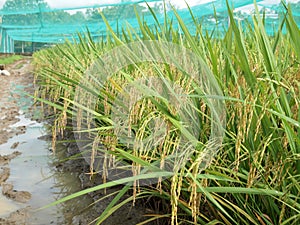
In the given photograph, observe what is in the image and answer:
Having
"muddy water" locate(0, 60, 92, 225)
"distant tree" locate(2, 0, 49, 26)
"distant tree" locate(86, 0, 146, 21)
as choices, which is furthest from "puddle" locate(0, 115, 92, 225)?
"distant tree" locate(2, 0, 49, 26)

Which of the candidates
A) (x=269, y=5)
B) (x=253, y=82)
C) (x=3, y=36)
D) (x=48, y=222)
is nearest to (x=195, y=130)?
(x=253, y=82)

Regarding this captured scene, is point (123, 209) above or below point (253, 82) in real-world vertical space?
below

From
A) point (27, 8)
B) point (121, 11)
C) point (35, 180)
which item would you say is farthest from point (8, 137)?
point (27, 8)

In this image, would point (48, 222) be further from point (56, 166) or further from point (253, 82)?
point (253, 82)

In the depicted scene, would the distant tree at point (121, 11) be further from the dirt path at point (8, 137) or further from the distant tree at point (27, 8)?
the dirt path at point (8, 137)

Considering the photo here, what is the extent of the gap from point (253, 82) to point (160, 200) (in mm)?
697

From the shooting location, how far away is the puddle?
1.76 m

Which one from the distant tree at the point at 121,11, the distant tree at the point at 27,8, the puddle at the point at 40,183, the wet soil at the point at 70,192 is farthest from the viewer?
the distant tree at the point at 27,8

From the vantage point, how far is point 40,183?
2.13m

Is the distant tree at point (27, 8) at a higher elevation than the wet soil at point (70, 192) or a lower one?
higher

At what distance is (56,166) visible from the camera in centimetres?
240

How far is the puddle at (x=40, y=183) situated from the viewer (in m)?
1.76

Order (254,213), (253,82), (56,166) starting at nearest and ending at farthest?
1. (253,82)
2. (254,213)
3. (56,166)

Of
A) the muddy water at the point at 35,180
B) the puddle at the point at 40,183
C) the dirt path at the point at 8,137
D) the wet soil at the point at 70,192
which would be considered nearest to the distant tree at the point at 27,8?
the dirt path at the point at 8,137
